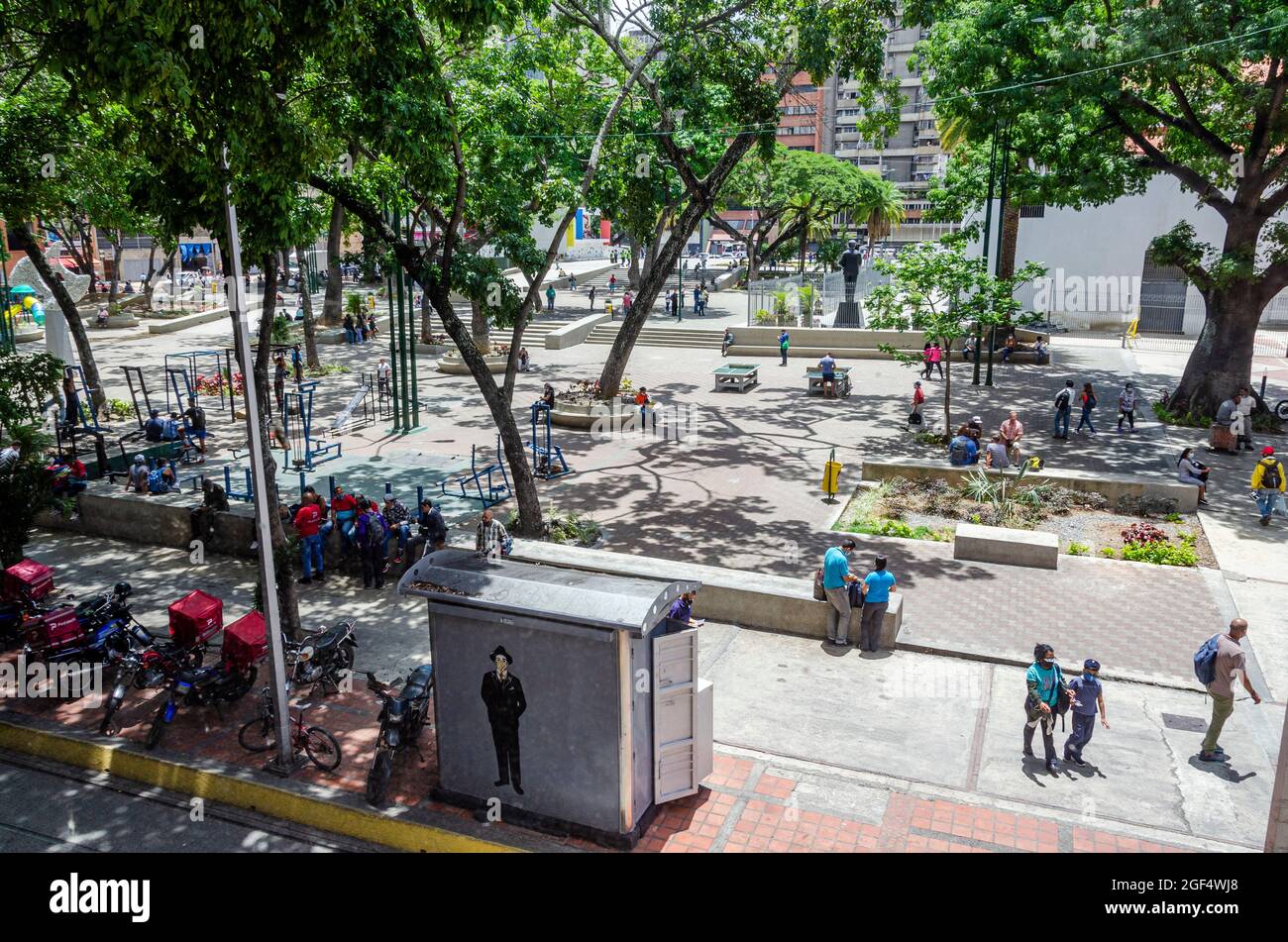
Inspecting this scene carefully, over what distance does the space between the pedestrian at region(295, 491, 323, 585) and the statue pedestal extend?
26668mm

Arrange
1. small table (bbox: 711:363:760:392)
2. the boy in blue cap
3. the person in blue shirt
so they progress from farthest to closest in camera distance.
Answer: small table (bbox: 711:363:760:392) < the person in blue shirt < the boy in blue cap

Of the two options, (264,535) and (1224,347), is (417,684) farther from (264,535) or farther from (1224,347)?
(1224,347)

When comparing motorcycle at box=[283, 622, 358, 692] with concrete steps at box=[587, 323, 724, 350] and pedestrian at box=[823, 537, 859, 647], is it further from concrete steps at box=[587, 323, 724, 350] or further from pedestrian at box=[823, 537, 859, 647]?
concrete steps at box=[587, 323, 724, 350]

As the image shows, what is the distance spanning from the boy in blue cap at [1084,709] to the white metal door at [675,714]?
12.0 feet

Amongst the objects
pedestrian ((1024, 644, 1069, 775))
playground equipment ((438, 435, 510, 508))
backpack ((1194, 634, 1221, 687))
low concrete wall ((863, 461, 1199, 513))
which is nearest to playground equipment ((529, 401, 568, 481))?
playground equipment ((438, 435, 510, 508))

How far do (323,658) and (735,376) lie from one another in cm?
1999

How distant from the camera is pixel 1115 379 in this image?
98.9 feet

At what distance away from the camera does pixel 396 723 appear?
9.13 m

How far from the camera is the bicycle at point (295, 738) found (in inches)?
376

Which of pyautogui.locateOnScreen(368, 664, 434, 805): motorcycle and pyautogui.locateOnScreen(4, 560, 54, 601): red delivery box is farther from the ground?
pyautogui.locateOnScreen(4, 560, 54, 601): red delivery box

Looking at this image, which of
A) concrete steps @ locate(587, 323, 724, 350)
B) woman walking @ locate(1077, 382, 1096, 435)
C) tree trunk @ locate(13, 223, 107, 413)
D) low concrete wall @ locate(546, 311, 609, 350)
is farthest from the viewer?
low concrete wall @ locate(546, 311, 609, 350)


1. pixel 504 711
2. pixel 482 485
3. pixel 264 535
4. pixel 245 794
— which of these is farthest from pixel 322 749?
pixel 482 485

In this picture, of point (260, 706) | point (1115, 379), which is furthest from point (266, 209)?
point (1115, 379)

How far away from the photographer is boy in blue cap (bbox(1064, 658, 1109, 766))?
9266 millimetres
